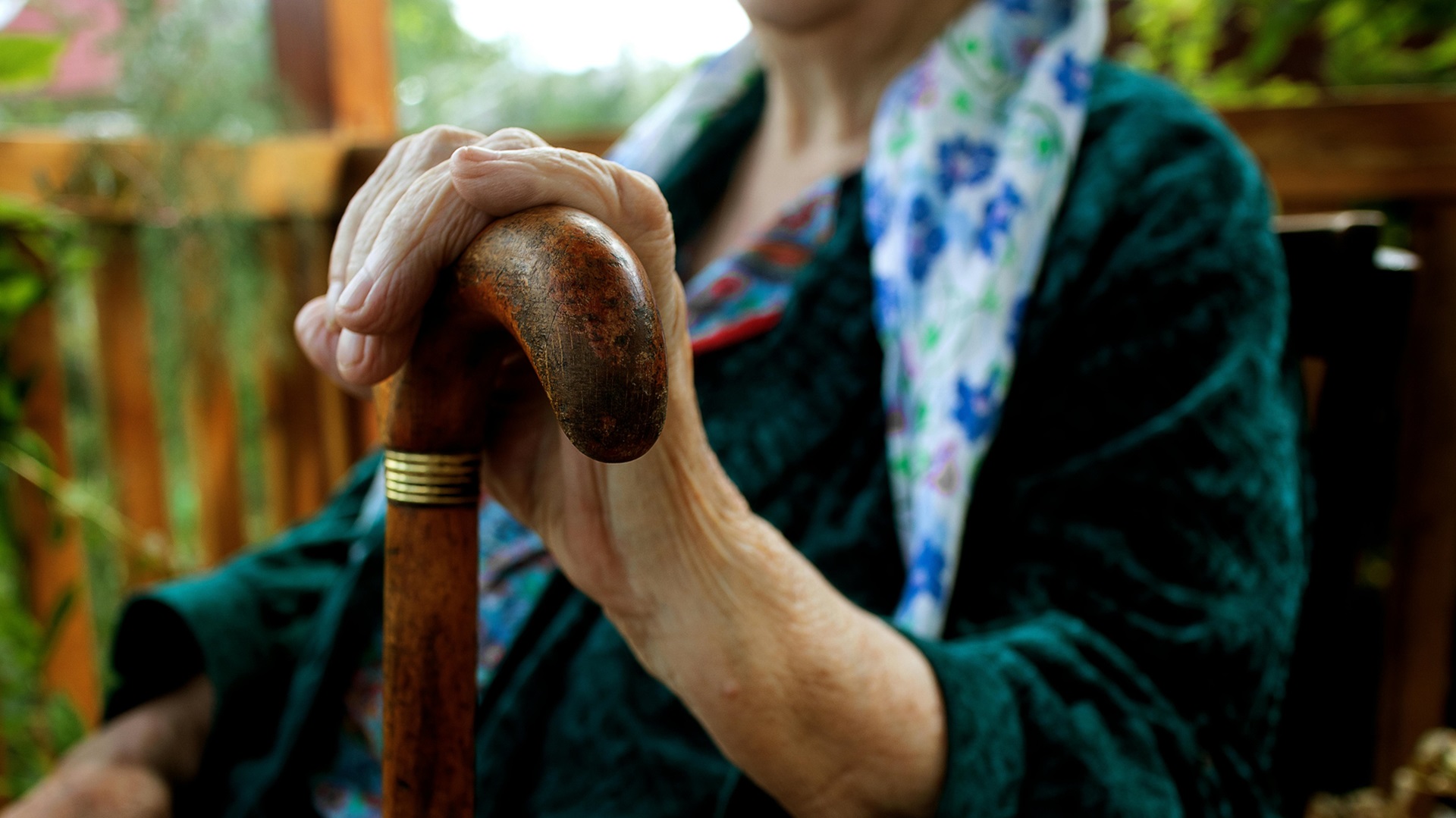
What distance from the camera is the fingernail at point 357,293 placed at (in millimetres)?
420

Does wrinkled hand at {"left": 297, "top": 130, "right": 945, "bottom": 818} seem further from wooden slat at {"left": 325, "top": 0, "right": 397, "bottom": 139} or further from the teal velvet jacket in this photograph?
wooden slat at {"left": 325, "top": 0, "right": 397, "bottom": 139}

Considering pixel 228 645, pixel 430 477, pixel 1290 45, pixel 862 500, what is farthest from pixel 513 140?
pixel 1290 45

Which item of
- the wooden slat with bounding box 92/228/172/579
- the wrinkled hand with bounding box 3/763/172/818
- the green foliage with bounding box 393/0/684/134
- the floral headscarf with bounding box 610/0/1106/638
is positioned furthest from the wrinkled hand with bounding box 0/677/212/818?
the green foliage with bounding box 393/0/684/134

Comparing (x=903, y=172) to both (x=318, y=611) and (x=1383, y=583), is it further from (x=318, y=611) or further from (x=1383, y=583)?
(x=1383, y=583)

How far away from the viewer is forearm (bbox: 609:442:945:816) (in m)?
0.55

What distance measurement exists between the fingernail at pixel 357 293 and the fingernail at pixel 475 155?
0.07 metres

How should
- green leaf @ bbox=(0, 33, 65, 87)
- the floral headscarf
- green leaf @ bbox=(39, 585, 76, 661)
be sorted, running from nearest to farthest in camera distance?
the floral headscarf, green leaf @ bbox=(0, 33, 65, 87), green leaf @ bbox=(39, 585, 76, 661)

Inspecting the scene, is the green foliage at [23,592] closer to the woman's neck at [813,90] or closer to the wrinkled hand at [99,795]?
the wrinkled hand at [99,795]

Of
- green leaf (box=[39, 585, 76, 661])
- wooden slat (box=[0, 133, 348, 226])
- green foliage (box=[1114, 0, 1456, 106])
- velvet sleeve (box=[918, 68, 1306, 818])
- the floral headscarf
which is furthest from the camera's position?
green foliage (box=[1114, 0, 1456, 106])

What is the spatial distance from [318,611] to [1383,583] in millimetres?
1930

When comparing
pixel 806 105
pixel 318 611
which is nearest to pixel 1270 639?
pixel 806 105

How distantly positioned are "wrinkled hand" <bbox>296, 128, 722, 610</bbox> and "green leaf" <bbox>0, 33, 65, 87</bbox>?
96 centimetres

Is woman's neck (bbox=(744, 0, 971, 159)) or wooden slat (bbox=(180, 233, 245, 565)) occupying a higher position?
woman's neck (bbox=(744, 0, 971, 159))

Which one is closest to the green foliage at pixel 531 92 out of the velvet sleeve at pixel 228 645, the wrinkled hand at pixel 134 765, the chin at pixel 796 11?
the chin at pixel 796 11
